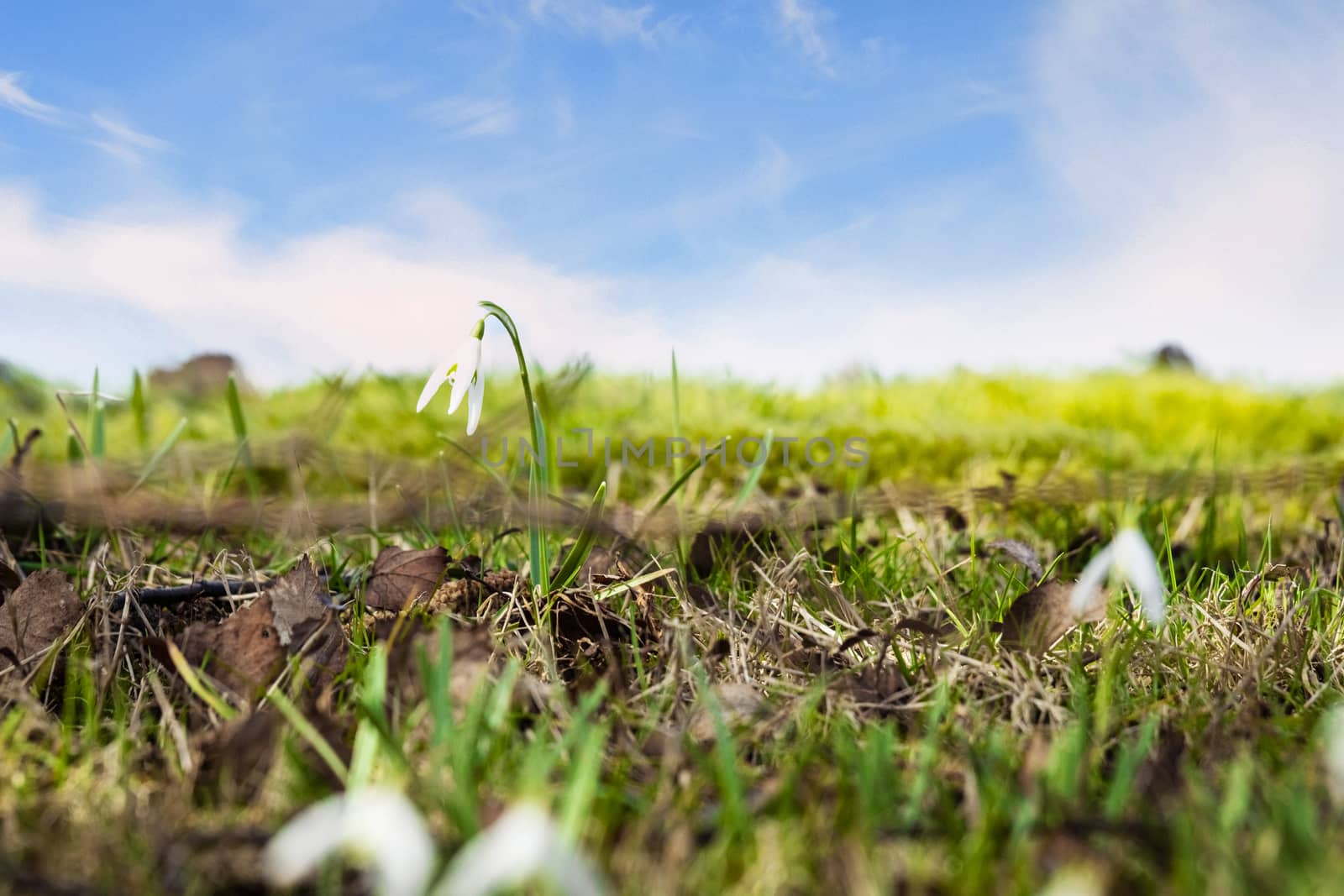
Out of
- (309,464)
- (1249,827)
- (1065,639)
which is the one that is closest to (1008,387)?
(309,464)

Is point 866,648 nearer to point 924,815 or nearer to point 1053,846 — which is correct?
point 924,815

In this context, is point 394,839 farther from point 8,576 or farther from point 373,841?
point 8,576

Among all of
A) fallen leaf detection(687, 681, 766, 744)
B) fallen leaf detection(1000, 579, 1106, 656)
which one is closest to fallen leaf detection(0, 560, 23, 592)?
fallen leaf detection(687, 681, 766, 744)

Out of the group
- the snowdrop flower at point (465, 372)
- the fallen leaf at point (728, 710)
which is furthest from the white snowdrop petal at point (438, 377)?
the fallen leaf at point (728, 710)

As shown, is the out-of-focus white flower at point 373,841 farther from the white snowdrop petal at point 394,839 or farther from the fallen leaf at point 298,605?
the fallen leaf at point 298,605

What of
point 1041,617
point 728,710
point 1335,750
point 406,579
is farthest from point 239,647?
point 1335,750

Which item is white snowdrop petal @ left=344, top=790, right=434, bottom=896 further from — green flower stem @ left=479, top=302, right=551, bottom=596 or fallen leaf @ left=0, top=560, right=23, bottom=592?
fallen leaf @ left=0, top=560, right=23, bottom=592
